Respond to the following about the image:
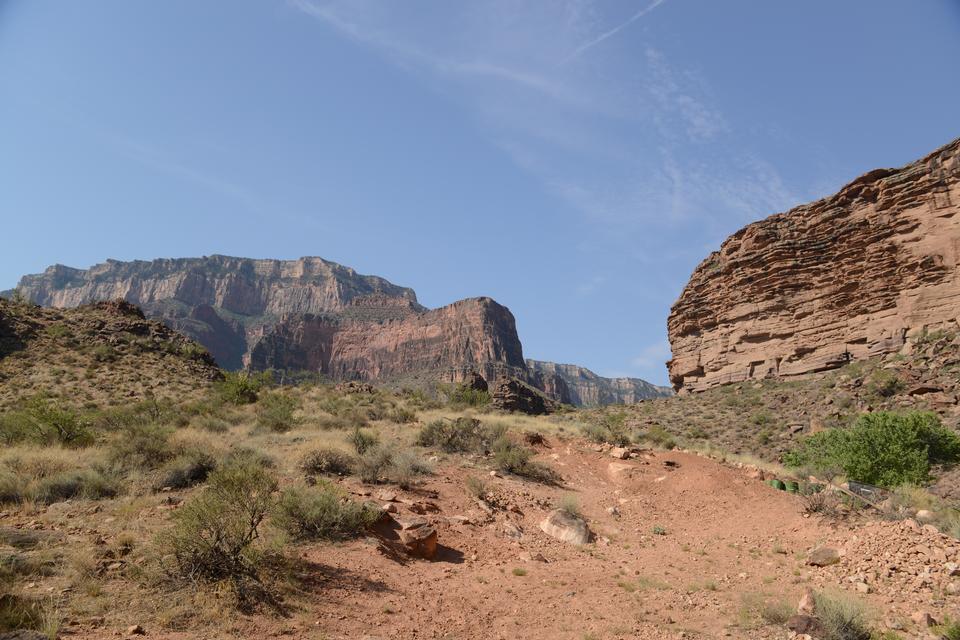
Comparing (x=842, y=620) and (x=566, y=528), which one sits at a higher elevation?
(x=842, y=620)

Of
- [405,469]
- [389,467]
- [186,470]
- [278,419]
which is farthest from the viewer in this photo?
[278,419]

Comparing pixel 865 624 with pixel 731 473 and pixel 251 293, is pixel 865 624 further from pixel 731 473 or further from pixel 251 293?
pixel 251 293

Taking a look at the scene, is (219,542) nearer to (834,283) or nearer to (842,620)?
(842,620)

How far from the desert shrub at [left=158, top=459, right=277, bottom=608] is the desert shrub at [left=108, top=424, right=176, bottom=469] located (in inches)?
183

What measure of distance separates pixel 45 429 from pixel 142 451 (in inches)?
218

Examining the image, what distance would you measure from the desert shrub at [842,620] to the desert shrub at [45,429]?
16.6 m

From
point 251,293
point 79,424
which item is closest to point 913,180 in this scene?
point 79,424

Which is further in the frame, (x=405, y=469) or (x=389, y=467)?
(x=389, y=467)

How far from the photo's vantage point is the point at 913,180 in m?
34.7

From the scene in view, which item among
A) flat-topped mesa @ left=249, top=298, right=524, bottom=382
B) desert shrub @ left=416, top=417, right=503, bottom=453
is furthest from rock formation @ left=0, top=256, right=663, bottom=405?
desert shrub @ left=416, top=417, right=503, bottom=453

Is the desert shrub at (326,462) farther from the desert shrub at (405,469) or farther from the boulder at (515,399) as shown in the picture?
the boulder at (515,399)

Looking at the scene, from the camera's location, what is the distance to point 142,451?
1123 cm

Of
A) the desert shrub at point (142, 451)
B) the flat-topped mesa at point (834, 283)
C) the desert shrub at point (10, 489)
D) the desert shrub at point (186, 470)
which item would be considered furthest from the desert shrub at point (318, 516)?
the flat-topped mesa at point (834, 283)

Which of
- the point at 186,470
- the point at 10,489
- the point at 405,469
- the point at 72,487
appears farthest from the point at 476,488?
the point at 10,489
